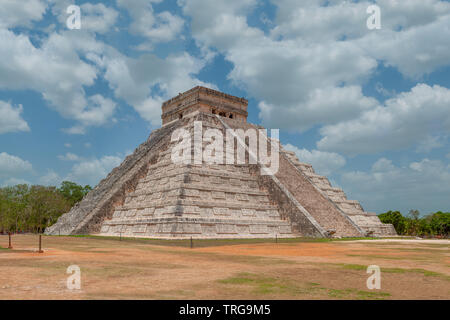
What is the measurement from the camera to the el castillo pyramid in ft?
63.3

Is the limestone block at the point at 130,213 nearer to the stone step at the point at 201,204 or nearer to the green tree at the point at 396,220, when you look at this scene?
the stone step at the point at 201,204

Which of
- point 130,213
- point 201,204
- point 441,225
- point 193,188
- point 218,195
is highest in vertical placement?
point 193,188

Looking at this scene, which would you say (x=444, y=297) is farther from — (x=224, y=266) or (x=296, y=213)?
(x=296, y=213)

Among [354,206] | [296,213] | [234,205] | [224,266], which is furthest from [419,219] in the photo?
[224,266]

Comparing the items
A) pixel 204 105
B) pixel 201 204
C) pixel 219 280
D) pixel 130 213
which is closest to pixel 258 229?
pixel 201 204

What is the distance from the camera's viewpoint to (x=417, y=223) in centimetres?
4228

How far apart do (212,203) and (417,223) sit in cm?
3211

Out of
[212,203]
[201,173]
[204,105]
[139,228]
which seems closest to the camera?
[139,228]

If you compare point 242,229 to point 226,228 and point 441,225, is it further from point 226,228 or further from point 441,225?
point 441,225

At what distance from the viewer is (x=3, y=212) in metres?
39.5

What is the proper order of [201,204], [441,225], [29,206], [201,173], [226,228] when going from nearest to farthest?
1. [226,228]
2. [201,204]
3. [201,173]
4. [29,206]
5. [441,225]

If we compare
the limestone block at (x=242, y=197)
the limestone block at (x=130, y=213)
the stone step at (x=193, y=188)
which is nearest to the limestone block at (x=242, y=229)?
the limestone block at (x=242, y=197)
